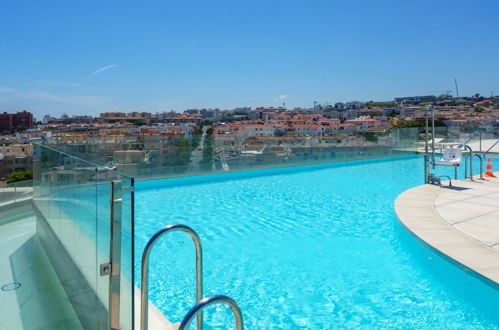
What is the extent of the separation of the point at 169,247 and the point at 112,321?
3079 millimetres

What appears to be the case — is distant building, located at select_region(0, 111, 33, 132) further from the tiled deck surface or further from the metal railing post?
the metal railing post

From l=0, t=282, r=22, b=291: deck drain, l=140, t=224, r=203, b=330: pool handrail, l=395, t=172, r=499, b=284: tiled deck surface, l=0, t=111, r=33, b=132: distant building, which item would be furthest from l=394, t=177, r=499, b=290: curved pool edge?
l=0, t=111, r=33, b=132: distant building

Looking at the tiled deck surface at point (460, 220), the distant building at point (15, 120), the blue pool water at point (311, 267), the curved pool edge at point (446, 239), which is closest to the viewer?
the blue pool water at point (311, 267)

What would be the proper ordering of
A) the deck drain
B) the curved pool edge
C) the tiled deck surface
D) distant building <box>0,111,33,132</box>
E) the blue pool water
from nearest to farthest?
the deck drain, the blue pool water, the curved pool edge, the tiled deck surface, distant building <box>0,111,33,132</box>

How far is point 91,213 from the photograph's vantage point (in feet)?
6.95

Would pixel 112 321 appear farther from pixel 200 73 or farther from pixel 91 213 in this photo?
pixel 200 73

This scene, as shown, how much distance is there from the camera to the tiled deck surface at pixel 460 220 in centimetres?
362

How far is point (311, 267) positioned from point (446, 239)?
1723 mm

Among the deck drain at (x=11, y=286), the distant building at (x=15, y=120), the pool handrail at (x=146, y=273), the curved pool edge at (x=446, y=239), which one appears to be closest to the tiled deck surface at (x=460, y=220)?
the curved pool edge at (x=446, y=239)

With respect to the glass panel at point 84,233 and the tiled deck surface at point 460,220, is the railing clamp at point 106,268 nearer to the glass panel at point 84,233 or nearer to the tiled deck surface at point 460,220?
the glass panel at point 84,233

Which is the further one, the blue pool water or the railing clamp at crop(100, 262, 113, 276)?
the blue pool water

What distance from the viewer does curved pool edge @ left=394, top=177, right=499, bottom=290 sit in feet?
10.9

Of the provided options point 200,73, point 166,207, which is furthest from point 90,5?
point 200,73

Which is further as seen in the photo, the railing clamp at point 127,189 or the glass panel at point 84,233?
the glass panel at point 84,233
